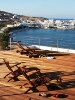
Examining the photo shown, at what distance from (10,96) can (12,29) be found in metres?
71.6

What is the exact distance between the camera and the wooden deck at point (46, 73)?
6723mm

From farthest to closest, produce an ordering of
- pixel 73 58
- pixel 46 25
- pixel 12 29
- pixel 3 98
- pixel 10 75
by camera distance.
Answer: pixel 46 25, pixel 12 29, pixel 73 58, pixel 10 75, pixel 3 98

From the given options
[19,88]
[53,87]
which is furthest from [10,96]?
[53,87]

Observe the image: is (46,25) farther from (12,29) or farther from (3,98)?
(3,98)

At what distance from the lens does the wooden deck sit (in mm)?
6723

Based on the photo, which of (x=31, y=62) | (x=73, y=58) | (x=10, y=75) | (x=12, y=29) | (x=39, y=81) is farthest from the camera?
(x=12, y=29)

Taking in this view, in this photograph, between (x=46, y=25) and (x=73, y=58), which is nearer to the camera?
(x=73, y=58)

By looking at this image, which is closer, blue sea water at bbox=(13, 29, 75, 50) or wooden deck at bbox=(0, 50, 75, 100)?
wooden deck at bbox=(0, 50, 75, 100)

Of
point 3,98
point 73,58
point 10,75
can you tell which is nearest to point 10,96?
point 3,98

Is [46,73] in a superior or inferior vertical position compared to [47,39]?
superior

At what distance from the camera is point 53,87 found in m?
7.23

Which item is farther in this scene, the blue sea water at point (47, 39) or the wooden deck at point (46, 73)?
the blue sea water at point (47, 39)

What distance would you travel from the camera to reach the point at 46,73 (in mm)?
8578

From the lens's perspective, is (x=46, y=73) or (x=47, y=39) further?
(x=47, y=39)
